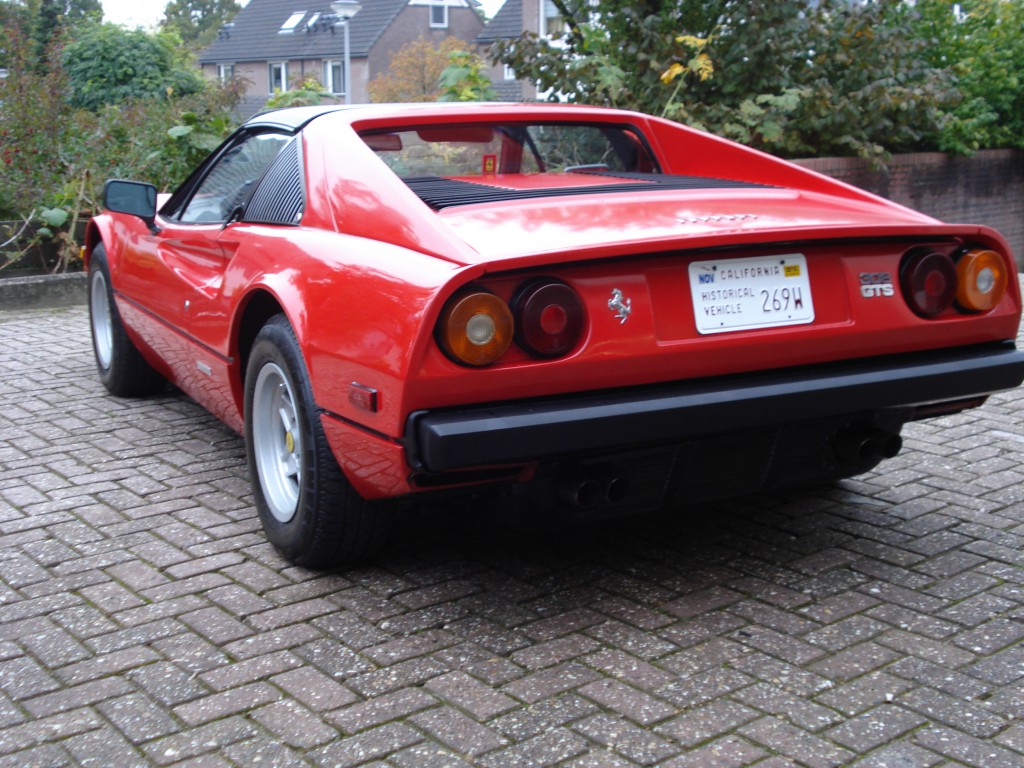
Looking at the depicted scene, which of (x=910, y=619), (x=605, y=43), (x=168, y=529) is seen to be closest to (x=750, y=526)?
(x=910, y=619)

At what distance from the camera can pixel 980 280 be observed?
3588 millimetres

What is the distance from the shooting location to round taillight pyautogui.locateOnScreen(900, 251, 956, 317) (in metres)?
3.50

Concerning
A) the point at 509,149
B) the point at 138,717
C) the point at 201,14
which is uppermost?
the point at 201,14

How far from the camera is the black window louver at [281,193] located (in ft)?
13.0

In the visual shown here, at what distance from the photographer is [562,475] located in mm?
3209

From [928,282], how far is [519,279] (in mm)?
1294

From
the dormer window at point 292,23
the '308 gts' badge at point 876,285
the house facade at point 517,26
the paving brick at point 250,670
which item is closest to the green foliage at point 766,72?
the house facade at point 517,26

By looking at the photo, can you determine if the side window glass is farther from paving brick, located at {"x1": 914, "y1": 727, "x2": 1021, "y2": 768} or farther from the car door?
paving brick, located at {"x1": 914, "y1": 727, "x2": 1021, "y2": 768}

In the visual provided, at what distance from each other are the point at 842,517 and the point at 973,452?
3.81 ft

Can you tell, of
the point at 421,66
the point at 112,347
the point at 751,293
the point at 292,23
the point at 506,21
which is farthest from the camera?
the point at 292,23

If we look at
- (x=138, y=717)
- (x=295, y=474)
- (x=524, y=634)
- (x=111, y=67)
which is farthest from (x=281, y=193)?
(x=111, y=67)

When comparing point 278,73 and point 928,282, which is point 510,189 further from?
point 278,73

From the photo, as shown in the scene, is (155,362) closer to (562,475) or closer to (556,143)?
(556,143)

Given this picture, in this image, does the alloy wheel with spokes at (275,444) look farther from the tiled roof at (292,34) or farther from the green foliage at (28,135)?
the tiled roof at (292,34)
